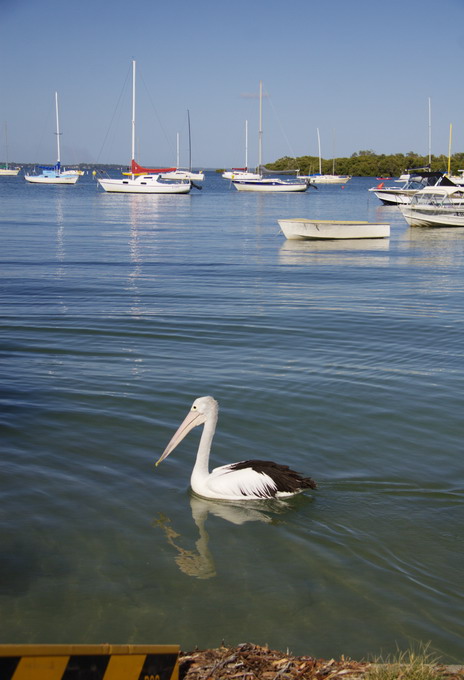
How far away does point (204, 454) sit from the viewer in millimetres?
6586

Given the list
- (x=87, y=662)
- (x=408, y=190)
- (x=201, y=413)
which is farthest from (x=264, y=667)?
(x=408, y=190)

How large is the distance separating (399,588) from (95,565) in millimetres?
2144

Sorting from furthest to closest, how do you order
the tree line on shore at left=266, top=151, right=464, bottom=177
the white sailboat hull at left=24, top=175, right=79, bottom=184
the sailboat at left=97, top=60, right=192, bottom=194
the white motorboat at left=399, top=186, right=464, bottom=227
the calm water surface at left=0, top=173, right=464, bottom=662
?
the tree line on shore at left=266, top=151, right=464, bottom=177 < the white sailboat hull at left=24, top=175, right=79, bottom=184 < the sailboat at left=97, top=60, right=192, bottom=194 < the white motorboat at left=399, top=186, right=464, bottom=227 < the calm water surface at left=0, top=173, right=464, bottom=662

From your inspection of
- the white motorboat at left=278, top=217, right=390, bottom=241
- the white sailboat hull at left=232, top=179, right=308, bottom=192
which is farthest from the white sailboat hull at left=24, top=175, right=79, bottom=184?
the white motorboat at left=278, top=217, right=390, bottom=241

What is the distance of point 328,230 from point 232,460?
80.4ft

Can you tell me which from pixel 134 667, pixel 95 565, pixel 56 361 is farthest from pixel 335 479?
pixel 56 361

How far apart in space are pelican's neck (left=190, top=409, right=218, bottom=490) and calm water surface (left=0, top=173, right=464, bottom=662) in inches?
8.1

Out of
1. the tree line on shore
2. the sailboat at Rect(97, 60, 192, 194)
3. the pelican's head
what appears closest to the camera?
→ the pelican's head

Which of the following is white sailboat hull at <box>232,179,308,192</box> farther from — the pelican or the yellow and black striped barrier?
the yellow and black striped barrier

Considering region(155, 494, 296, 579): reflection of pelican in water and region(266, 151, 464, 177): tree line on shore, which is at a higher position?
region(266, 151, 464, 177): tree line on shore

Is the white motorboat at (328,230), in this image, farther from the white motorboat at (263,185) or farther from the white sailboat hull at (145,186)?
the white motorboat at (263,185)

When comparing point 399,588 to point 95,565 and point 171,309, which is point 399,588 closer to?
point 95,565

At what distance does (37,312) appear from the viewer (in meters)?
14.8

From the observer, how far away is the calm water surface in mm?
4723
